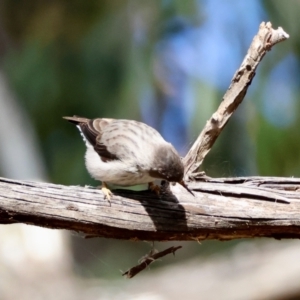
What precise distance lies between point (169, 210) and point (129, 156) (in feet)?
1.28

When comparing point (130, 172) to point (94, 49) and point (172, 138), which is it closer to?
point (172, 138)

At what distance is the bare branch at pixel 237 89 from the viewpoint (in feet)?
8.19

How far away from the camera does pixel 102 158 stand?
268 centimetres

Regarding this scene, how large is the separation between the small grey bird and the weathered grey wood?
0.27 feet

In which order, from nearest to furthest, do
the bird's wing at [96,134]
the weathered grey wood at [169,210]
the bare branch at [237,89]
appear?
the weathered grey wood at [169,210] → the bare branch at [237,89] → the bird's wing at [96,134]

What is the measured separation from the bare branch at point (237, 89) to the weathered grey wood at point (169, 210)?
18cm

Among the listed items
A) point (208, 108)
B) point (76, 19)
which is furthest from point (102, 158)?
point (76, 19)

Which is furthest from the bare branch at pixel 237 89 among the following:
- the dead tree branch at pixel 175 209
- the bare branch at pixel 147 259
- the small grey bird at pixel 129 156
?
the bare branch at pixel 147 259

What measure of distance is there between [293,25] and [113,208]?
9.58ft

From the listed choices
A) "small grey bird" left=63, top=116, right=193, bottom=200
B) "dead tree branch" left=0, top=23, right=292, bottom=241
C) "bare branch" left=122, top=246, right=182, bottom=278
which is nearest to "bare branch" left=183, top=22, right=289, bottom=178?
"dead tree branch" left=0, top=23, right=292, bottom=241

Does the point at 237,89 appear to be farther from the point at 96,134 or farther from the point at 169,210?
the point at 96,134

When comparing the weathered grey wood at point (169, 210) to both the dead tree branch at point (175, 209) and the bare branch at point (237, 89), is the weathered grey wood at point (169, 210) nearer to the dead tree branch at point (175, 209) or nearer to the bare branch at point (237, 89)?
the dead tree branch at point (175, 209)

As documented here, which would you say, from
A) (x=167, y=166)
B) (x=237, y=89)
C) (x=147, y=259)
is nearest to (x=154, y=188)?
(x=167, y=166)

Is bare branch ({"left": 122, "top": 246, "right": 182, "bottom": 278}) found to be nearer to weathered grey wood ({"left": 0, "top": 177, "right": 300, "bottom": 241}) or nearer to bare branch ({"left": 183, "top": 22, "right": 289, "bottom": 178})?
weathered grey wood ({"left": 0, "top": 177, "right": 300, "bottom": 241})
